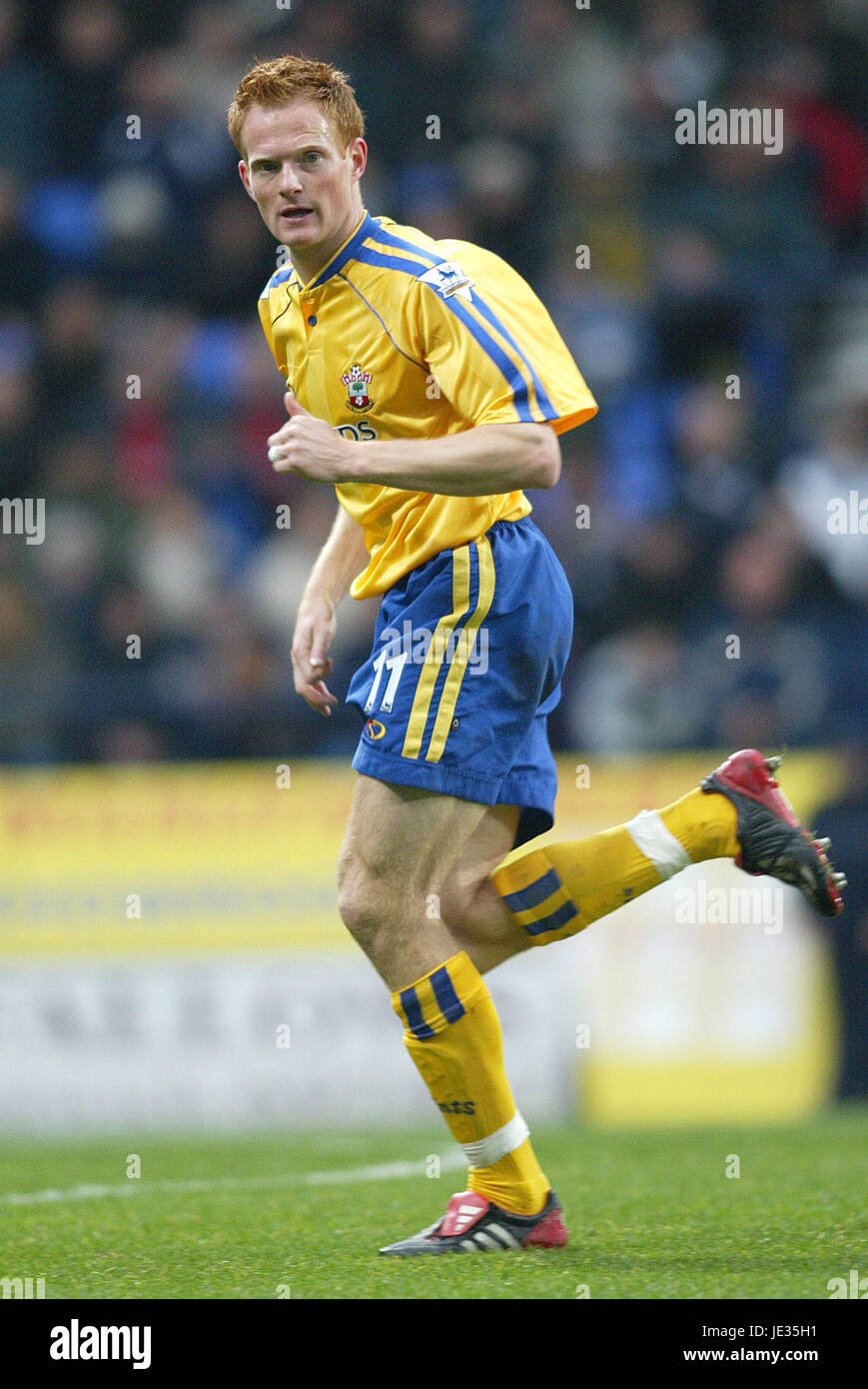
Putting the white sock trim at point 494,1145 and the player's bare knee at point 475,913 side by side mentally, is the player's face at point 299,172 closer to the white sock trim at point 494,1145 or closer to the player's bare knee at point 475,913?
the player's bare knee at point 475,913

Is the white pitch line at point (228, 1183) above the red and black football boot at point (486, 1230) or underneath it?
underneath

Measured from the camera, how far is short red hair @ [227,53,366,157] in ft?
12.5

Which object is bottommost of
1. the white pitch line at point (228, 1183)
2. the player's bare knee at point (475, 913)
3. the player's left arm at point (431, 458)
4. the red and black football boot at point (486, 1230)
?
the white pitch line at point (228, 1183)

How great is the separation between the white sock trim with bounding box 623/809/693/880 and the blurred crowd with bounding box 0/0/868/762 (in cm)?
407

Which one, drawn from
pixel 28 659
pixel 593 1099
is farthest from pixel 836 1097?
pixel 28 659

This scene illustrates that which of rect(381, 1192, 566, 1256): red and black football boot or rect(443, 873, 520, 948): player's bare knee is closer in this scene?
rect(381, 1192, 566, 1256): red and black football boot

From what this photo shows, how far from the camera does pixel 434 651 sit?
3.84 metres

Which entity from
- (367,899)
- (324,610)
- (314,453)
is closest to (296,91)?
(314,453)

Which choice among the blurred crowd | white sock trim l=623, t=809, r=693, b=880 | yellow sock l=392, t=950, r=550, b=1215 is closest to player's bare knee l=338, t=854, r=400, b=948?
yellow sock l=392, t=950, r=550, b=1215

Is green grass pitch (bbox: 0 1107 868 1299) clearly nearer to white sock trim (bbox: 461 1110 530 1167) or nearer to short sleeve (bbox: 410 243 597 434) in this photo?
white sock trim (bbox: 461 1110 530 1167)

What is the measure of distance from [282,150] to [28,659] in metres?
5.36

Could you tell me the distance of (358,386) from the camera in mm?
3930

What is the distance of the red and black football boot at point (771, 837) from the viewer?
13.0ft

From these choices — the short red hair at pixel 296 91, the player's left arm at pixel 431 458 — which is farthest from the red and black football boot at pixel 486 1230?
the short red hair at pixel 296 91
